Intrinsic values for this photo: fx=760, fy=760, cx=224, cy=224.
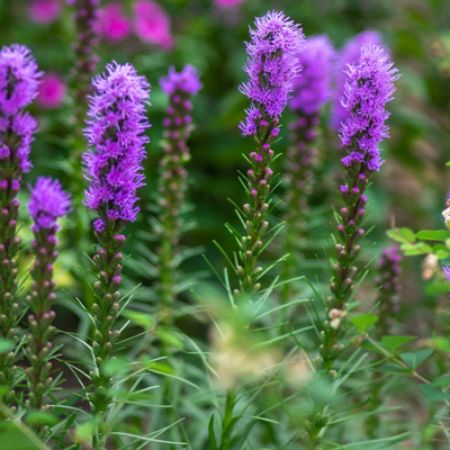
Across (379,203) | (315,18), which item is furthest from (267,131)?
(315,18)

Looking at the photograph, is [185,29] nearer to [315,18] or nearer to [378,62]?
[315,18]

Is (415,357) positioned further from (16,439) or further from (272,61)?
(16,439)

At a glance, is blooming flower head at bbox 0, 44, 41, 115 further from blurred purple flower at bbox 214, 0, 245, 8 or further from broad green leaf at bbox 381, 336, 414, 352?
blurred purple flower at bbox 214, 0, 245, 8

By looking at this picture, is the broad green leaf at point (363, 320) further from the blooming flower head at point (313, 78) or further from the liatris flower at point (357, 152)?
the blooming flower head at point (313, 78)

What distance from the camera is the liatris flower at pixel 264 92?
1979mm

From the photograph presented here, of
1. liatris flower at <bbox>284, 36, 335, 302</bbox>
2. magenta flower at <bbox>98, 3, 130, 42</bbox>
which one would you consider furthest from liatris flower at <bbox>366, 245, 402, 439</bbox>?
magenta flower at <bbox>98, 3, 130, 42</bbox>

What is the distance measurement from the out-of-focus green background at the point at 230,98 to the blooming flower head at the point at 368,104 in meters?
2.87

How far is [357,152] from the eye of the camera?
212 centimetres

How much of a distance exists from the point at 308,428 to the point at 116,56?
401cm

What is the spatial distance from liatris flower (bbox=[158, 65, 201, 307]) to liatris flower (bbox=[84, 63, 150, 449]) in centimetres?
97

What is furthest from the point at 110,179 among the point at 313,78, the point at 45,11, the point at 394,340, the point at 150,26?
the point at 45,11

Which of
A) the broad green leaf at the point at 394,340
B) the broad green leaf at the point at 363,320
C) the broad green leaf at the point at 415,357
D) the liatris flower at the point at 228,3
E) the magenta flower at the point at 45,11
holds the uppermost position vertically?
the liatris flower at the point at 228,3

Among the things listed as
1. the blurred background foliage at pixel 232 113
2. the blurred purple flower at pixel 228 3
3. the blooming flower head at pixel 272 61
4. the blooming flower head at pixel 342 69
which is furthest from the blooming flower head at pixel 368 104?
the blurred purple flower at pixel 228 3

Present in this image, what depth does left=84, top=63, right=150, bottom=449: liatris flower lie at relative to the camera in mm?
1904
